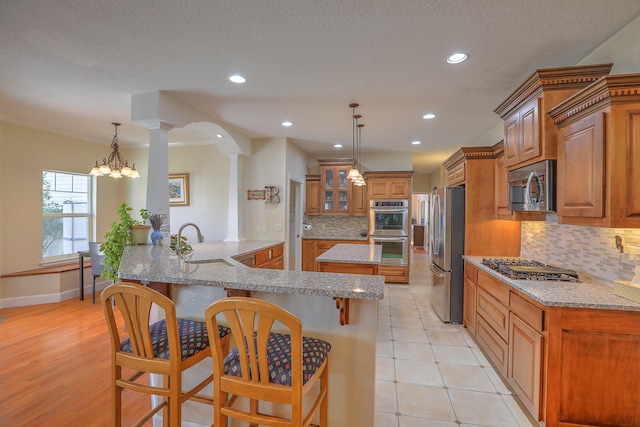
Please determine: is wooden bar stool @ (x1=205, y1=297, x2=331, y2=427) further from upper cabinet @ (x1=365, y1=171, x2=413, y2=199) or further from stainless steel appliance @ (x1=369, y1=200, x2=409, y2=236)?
upper cabinet @ (x1=365, y1=171, x2=413, y2=199)

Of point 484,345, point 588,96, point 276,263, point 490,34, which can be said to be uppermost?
point 490,34

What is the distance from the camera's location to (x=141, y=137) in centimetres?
490

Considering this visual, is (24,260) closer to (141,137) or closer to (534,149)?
(141,137)

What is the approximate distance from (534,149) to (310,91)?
198cm

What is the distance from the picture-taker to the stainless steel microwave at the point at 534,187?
6.77 ft

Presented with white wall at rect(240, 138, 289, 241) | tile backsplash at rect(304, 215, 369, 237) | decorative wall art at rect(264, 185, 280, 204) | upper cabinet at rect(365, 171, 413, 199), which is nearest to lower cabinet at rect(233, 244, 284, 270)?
white wall at rect(240, 138, 289, 241)

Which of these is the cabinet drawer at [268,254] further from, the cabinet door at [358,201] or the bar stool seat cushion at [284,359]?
the bar stool seat cushion at [284,359]

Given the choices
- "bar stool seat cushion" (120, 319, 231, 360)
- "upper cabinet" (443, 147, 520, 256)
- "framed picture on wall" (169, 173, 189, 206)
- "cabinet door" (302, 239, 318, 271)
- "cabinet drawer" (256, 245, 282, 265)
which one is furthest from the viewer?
"cabinet door" (302, 239, 318, 271)

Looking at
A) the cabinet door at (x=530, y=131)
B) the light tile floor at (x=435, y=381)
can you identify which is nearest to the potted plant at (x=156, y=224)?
the light tile floor at (x=435, y=381)

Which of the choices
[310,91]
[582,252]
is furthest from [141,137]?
[582,252]

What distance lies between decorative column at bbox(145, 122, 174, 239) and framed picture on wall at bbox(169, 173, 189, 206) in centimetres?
241

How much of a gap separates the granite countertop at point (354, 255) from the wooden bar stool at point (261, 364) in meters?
1.59

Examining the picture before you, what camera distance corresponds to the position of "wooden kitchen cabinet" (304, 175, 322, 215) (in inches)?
237

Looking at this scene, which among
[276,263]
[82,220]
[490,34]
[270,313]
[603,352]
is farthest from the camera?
[82,220]
